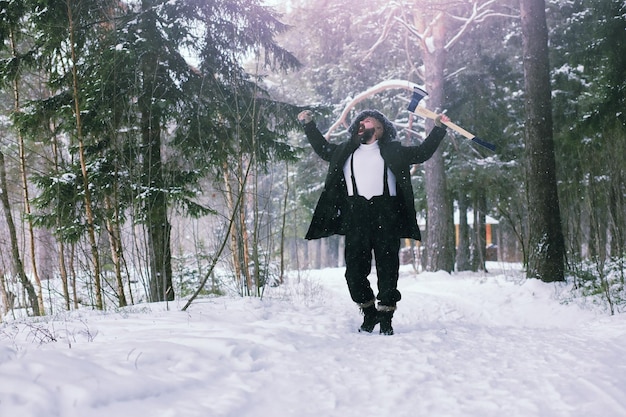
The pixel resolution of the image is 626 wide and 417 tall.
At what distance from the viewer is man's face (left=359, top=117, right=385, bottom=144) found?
4.50m

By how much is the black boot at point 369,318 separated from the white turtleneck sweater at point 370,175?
3.11ft

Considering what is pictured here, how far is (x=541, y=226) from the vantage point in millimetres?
6660

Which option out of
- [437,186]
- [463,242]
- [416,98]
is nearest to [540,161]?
[416,98]

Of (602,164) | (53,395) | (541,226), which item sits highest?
(602,164)

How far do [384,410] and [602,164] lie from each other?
4.71 metres

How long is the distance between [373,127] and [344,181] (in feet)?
1.82

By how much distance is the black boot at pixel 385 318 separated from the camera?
4.14 m

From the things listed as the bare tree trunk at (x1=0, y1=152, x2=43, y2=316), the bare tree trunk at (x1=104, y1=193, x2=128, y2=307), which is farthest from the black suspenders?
the bare tree trunk at (x1=0, y1=152, x2=43, y2=316)

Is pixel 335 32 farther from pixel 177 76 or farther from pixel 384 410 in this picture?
pixel 384 410

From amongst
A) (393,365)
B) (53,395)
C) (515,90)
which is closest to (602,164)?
(393,365)

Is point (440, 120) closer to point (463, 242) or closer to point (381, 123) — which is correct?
point (381, 123)

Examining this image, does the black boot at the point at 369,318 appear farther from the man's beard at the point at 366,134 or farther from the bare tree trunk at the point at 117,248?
the bare tree trunk at the point at 117,248

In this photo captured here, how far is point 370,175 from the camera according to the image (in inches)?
171

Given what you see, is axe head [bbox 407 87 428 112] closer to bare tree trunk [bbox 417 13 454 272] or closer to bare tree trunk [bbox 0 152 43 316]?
bare tree trunk [bbox 0 152 43 316]
